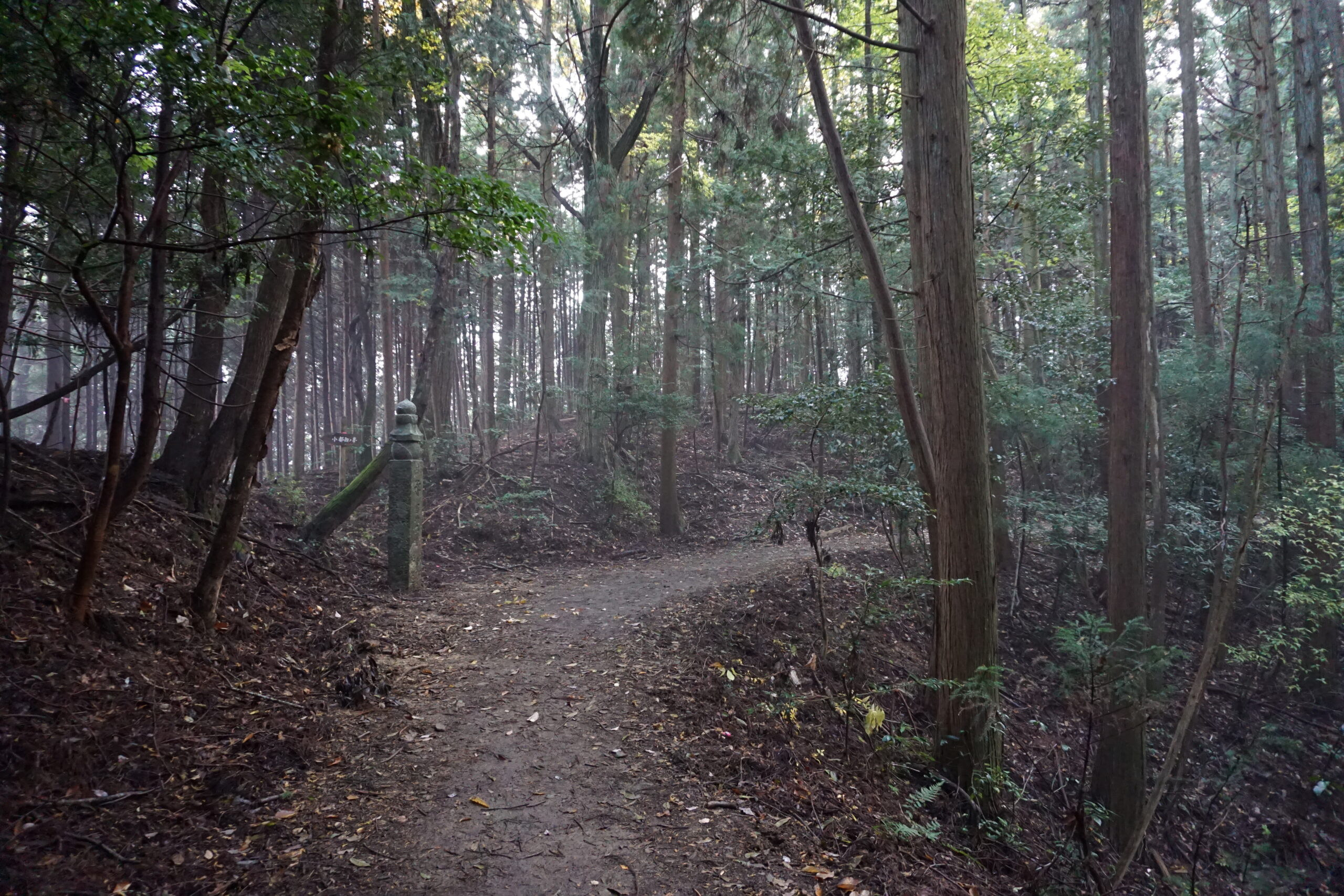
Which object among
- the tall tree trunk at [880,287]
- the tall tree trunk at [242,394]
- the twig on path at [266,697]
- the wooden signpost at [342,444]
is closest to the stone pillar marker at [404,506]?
the tall tree trunk at [242,394]

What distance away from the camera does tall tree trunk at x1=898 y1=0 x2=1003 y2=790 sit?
18.1ft

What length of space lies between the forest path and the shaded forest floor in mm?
22

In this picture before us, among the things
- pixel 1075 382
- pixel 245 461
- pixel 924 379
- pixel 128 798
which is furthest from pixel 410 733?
pixel 1075 382

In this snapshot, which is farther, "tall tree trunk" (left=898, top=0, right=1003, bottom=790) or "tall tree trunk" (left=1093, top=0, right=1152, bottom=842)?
"tall tree trunk" (left=1093, top=0, right=1152, bottom=842)

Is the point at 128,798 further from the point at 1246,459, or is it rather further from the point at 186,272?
the point at 1246,459

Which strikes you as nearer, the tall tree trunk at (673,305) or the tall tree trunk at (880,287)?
the tall tree trunk at (880,287)

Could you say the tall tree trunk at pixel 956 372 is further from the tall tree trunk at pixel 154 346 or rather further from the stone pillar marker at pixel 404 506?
the stone pillar marker at pixel 404 506

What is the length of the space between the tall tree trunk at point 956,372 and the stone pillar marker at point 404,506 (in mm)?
6138

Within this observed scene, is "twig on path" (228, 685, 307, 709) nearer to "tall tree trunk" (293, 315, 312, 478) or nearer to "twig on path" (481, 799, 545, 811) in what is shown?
"twig on path" (481, 799, 545, 811)

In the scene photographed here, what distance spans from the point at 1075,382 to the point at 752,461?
1020 cm

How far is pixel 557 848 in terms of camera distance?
3668 mm

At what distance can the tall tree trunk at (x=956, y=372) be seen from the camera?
5516 mm

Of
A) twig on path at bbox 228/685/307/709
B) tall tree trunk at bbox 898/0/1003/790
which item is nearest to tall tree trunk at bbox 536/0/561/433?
tall tree trunk at bbox 898/0/1003/790

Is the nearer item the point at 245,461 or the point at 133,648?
the point at 133,648
